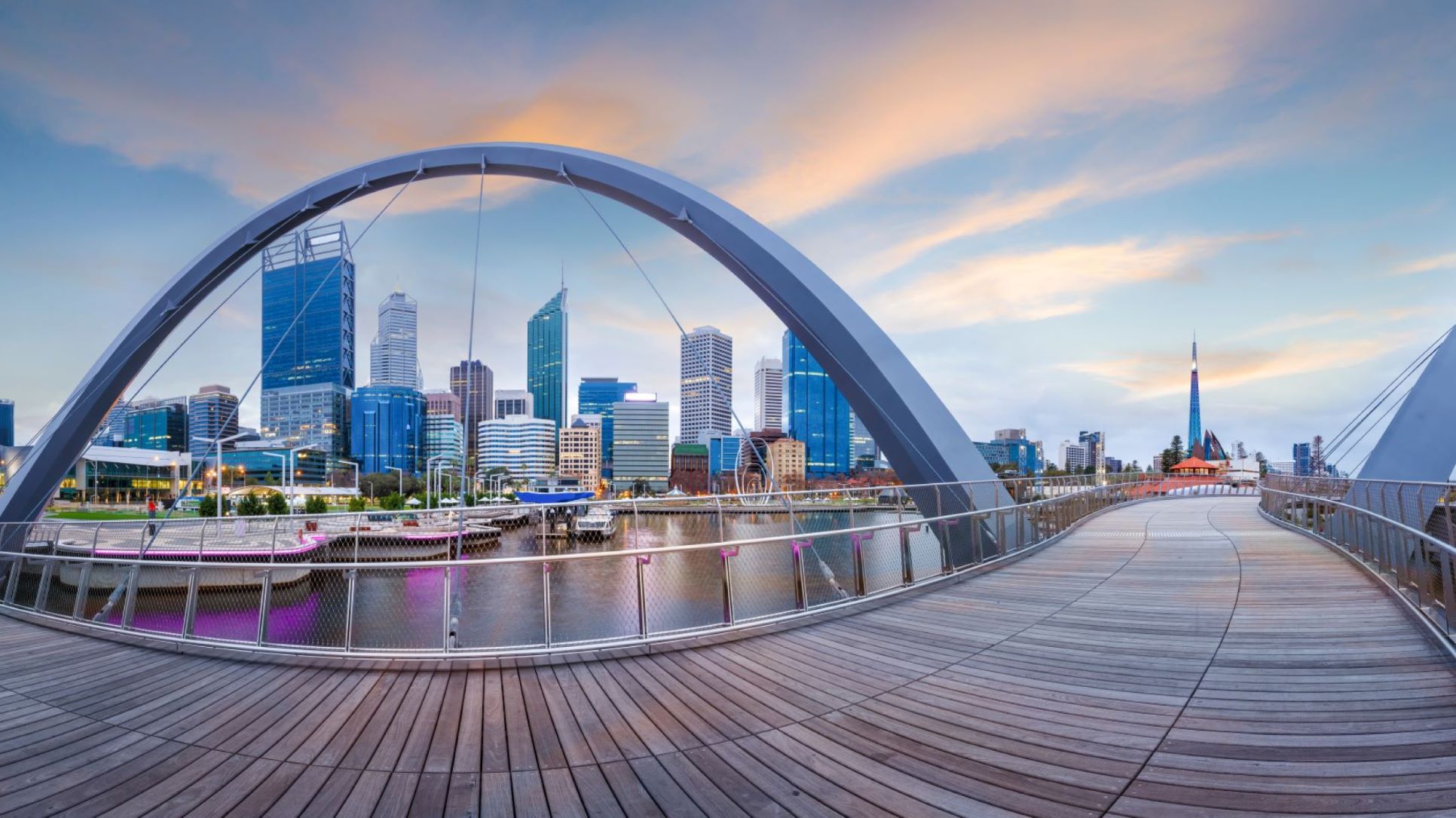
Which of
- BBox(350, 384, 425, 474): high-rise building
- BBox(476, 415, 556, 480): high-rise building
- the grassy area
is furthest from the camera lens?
Result: BBox(350, 384, 425, 474): high-rise building

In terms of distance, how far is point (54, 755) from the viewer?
127 inches

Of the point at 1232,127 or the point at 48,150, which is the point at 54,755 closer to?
the point at 1232,127

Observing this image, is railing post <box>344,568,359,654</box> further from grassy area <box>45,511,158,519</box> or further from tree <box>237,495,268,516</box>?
grassy area <box>45,511,158,519</box>

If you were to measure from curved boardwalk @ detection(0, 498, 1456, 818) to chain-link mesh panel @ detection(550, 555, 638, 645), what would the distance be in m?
0.84

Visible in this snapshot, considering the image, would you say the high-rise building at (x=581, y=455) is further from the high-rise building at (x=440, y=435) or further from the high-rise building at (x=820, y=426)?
the high-rise building at (x=820, y=426)

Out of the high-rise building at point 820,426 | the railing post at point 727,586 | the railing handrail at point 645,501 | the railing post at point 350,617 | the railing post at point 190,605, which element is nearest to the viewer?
the railing post at point 350,617

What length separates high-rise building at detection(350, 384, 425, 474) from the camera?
156 m

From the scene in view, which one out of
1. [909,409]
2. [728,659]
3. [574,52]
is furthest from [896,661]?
[574,52]

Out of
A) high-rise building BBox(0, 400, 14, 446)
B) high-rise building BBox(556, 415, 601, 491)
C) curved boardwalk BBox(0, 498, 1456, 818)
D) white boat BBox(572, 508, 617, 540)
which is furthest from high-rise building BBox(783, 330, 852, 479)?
curved boardwalk BBox(0, 498, 1456, 818)

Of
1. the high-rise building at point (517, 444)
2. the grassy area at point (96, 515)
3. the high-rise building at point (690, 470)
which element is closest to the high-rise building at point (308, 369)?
the high-rise building at point (517, 444)

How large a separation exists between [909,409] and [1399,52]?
1274 cm

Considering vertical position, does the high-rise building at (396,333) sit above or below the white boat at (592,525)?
above

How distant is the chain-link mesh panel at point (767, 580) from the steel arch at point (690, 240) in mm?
3910

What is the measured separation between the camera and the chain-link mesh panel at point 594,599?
5352 millimetres
